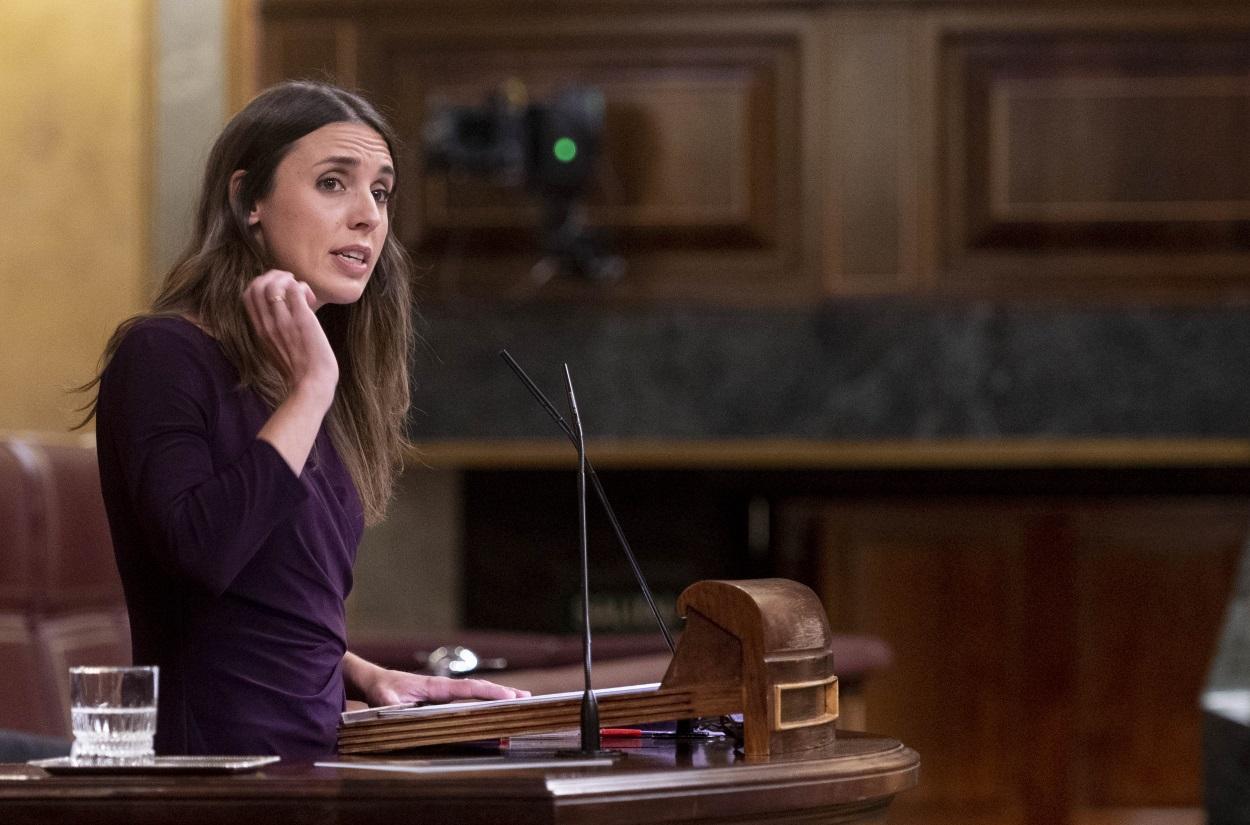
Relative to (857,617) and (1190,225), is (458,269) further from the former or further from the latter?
(1190,225)

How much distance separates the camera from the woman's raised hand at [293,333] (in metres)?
1.31

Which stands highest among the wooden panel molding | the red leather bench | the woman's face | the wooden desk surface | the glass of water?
the wooden panel molding

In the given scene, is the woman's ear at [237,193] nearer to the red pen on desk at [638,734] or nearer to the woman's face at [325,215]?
the woman's face at [325,215]

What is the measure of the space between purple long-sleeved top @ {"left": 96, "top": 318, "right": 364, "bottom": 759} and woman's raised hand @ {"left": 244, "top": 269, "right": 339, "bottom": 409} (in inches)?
2.3

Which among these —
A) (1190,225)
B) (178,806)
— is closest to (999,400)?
(1190,225)

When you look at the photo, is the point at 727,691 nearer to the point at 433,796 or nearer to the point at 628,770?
the point at 628,770

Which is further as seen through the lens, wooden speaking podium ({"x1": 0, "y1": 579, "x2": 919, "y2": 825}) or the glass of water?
the glass of water

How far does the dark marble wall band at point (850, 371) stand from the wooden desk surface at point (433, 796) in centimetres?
360

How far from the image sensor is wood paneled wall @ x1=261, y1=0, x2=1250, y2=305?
4.72m

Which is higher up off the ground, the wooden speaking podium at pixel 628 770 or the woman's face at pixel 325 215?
the woman's face at pixel 325 215

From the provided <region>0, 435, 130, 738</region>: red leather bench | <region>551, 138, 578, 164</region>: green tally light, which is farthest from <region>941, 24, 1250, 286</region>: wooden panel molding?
<region>0, 435, 130, 738</region>: red leather bench

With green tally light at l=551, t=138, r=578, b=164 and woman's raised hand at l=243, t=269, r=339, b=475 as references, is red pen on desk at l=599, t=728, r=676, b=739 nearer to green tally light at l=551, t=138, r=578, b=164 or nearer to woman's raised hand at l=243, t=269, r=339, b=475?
woman's raised hand at l=243, t=269, r=339, b=475

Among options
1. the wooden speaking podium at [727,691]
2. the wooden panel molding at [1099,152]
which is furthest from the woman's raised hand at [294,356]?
the wooden panel molding at [1099,152]

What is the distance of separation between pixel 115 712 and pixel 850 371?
368cm
